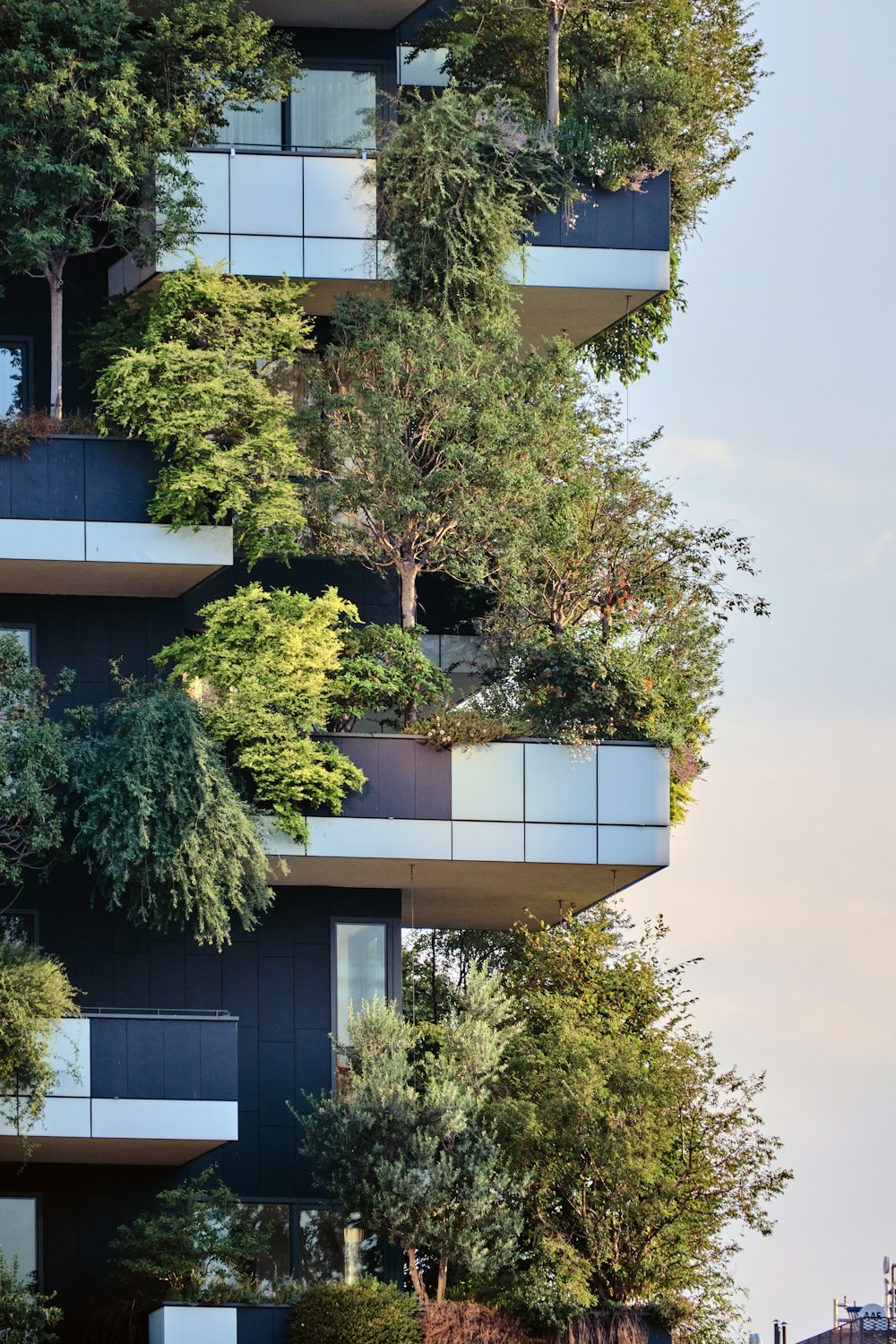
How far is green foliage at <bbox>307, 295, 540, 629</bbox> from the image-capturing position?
111ft

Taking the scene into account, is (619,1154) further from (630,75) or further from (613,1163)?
(630,75)

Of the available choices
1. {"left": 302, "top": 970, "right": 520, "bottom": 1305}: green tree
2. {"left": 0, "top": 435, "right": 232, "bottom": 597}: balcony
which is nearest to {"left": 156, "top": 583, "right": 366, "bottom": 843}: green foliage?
{"left": 0, "top": 435, "right": 232, "bottom": 597}: balcony

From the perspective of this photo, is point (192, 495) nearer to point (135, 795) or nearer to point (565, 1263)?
point (135, 795)

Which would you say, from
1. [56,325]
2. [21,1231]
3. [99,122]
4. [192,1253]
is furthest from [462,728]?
[99,122]

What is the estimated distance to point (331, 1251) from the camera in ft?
111

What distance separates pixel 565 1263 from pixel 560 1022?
3.17 metres

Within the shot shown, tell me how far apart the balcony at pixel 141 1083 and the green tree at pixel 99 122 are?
8589mm

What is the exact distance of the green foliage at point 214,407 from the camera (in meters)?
33.4

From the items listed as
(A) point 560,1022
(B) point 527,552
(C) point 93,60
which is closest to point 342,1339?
(A) point 560,1022

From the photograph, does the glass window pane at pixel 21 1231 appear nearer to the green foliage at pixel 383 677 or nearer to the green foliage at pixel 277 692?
the green foliage at pixel 277 692

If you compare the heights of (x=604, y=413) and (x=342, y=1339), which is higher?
(x=604, y=413)

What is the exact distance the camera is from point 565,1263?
3108 centimetres

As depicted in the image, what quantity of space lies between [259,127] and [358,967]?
40.3ft

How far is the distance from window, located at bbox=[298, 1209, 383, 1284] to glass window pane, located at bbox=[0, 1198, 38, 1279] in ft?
11.2
